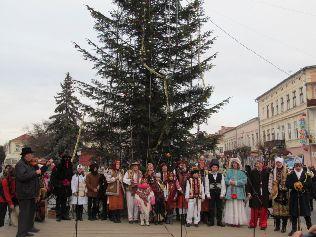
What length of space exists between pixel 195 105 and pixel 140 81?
80.1 inches

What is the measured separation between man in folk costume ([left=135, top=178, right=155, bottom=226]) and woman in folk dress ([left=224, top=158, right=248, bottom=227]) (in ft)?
7.10

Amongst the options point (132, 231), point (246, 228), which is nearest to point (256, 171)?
point (246, 228)

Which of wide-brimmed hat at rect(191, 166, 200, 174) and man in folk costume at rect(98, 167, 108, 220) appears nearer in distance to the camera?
wide-brimmed hat at rect(191, 166, 200, 174)

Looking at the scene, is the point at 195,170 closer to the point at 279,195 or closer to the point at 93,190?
the point at 279,195

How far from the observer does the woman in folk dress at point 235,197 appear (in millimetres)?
12391

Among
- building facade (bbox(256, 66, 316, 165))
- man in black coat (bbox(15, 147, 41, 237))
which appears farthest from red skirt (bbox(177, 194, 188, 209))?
building facade (bbox(256, 66, 316, 165))

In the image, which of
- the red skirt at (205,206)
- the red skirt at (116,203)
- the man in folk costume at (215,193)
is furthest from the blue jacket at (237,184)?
the red skirt at (116,203)

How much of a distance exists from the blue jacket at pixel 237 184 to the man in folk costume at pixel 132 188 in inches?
102

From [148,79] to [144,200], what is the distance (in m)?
4.46

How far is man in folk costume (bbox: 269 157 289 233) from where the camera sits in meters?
11.4

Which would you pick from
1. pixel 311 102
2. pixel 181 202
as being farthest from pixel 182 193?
pixel 311 102

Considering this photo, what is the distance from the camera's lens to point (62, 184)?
1330 cm

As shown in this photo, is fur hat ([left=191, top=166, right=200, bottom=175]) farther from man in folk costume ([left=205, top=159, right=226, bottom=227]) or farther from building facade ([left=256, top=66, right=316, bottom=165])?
building facade ([left=256, top=66, right=316, bottom=165])

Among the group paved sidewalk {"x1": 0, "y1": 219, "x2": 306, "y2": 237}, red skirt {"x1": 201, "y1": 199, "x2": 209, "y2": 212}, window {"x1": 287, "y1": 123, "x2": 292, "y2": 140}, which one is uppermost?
window {"x1": 287, "y1": 123, "x2": 292, "y2": 140}
